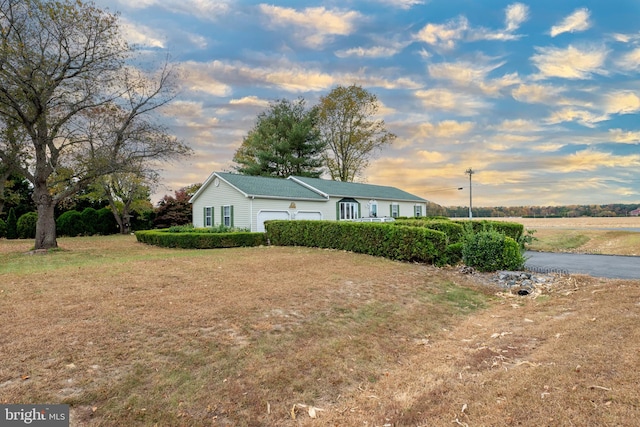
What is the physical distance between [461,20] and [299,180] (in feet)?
51.2

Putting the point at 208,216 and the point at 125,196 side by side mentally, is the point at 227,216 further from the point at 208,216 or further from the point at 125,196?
the point at 125,196

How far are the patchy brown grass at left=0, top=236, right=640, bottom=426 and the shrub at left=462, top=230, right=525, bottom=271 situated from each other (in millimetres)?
2403

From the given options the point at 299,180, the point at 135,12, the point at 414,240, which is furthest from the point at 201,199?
the point at 414,240

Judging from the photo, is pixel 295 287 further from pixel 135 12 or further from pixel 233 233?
pixel 135 12

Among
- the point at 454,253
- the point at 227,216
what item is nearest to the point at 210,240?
the point at 227,216

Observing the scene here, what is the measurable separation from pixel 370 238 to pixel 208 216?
13.3 m

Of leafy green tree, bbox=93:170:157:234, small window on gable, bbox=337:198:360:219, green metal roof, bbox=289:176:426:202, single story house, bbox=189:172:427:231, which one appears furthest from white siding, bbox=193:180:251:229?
small window on gable, bbox=337:198:360:219

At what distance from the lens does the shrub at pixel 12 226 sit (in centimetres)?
2432

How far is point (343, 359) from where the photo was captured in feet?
14.8

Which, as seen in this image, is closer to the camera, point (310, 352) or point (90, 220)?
point (310, 352)

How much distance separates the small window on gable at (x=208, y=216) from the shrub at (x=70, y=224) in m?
13.4

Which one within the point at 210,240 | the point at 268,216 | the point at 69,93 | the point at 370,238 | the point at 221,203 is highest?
the point at 69,93

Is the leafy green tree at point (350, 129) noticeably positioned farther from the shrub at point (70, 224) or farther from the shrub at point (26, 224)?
the shrub at point (26, 224)

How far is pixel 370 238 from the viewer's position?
1252cm
